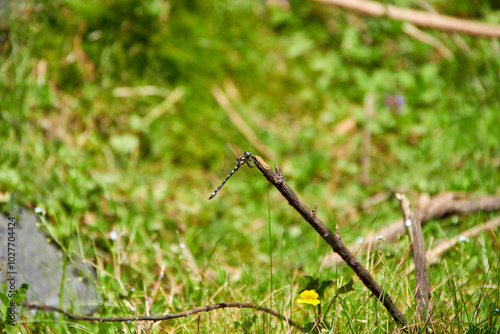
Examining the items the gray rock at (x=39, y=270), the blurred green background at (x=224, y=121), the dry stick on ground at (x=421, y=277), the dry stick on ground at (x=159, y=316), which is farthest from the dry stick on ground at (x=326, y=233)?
the gray rock at (x=39, y=270)

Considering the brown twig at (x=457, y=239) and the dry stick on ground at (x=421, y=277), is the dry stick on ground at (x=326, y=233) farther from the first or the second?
the brown twig at (x=457, y=239)

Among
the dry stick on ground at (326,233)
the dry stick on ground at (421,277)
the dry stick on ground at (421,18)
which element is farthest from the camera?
the dry stick on ground at (421,18)

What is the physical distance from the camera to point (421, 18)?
4.16 meters

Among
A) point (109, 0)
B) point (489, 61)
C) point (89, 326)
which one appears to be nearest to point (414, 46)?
point (489, 61)

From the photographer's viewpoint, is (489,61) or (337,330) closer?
(337,330)

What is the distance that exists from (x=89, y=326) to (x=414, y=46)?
379cm

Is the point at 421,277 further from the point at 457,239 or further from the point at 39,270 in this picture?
the point at 39,270

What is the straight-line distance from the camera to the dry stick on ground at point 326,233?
149 centimetres

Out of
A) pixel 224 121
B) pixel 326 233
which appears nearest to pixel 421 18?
pixel 224 121

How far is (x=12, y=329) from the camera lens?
Answer: 1743 mm

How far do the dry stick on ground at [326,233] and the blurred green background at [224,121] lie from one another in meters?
0.53

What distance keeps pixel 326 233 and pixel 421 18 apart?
3.36 meters

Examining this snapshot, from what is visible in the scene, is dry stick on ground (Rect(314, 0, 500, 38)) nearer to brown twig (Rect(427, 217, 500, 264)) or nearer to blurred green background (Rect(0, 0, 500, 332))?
blurred green background (Rect(0, 0, 500, 332))

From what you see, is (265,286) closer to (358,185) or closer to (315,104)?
(358,185)
